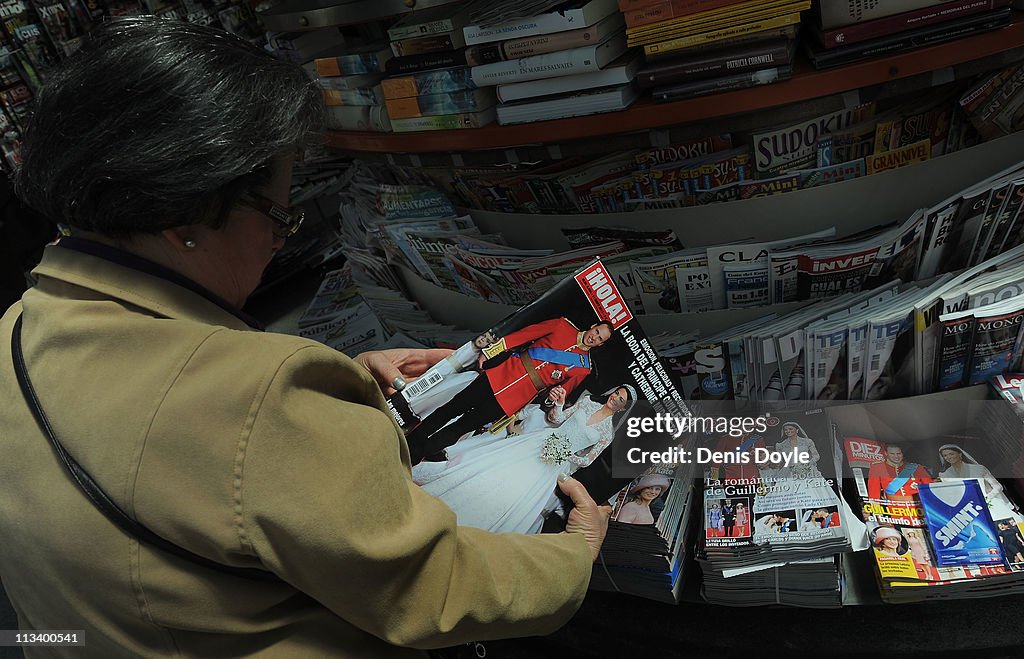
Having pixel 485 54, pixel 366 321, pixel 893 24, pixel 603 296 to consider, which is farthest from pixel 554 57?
pixel 366 321

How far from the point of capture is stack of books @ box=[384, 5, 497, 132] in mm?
1595

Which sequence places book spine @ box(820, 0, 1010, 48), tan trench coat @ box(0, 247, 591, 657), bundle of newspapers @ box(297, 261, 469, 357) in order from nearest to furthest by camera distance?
1. tan trench coat @ box(0, 247, 591, 657)
2. book spine @ box(820, 0, 1010, 48)
3. bundle of newspapers @ box(297, 261, 469, 357)

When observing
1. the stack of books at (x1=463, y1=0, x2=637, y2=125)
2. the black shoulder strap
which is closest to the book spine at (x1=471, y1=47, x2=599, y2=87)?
the stack of books at (x1=463, y1=0, x2=637, y2=125)

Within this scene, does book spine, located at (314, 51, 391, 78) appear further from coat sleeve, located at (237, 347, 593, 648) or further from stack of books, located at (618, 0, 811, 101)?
coat sleeve, located at (237, 347, 593, 648)

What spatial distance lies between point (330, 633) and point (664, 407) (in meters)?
0.75

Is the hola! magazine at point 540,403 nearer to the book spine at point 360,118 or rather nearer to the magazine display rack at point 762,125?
the magazine display rack at point 762,125

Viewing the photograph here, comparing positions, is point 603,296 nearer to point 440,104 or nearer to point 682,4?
point 682,4

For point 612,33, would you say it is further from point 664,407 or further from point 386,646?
point 386,646

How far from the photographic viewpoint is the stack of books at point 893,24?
1.27 meters

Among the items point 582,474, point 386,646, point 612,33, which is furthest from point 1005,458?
point 386,646

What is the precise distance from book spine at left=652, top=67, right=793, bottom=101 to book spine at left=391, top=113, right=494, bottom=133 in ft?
1.40

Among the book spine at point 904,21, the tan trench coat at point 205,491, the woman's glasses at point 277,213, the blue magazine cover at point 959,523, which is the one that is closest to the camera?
the tan trench coat at point 205,491

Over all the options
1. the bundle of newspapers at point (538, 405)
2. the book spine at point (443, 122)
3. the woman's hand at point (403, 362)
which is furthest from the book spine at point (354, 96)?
the bundle of newspapers at point (538, 405)

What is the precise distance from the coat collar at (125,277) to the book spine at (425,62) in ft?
3.19
